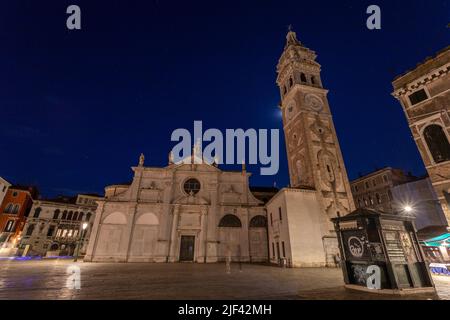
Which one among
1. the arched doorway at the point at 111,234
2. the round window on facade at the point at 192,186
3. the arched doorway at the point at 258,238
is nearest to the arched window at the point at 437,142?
the arched doorway at the point at 258,238

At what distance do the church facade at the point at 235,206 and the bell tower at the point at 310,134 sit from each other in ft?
0.36

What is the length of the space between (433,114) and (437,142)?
1.96 meters

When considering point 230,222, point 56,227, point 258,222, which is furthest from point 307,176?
point 56,227

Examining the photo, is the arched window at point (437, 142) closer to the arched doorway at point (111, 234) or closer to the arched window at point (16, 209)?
the arched doorway at point (111, 234)

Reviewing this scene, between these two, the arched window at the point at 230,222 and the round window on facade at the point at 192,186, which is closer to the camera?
the arched window at the point at 230,222

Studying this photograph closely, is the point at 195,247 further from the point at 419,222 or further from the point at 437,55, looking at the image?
the point at 419,222

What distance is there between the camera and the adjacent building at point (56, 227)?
114ft

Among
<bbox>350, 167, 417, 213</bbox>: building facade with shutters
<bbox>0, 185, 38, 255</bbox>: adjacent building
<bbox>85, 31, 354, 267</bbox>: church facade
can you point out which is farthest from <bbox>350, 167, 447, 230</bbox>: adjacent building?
<bbox>0, 185, 38, 255</bbox>: adjacent building

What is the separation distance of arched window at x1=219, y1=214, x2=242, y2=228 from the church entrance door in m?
3.94

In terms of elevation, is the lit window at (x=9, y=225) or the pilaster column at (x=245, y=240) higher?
the lit window at (x=9, y=225)

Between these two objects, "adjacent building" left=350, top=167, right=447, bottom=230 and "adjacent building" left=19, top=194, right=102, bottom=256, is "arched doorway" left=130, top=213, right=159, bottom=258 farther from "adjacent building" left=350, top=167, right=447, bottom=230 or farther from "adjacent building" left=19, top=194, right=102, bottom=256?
"adjacent building" left=350, top=167, right=447, bottom=230

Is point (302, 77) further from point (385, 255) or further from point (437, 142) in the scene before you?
point (385, 255)

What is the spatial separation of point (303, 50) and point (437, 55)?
18.4 m
